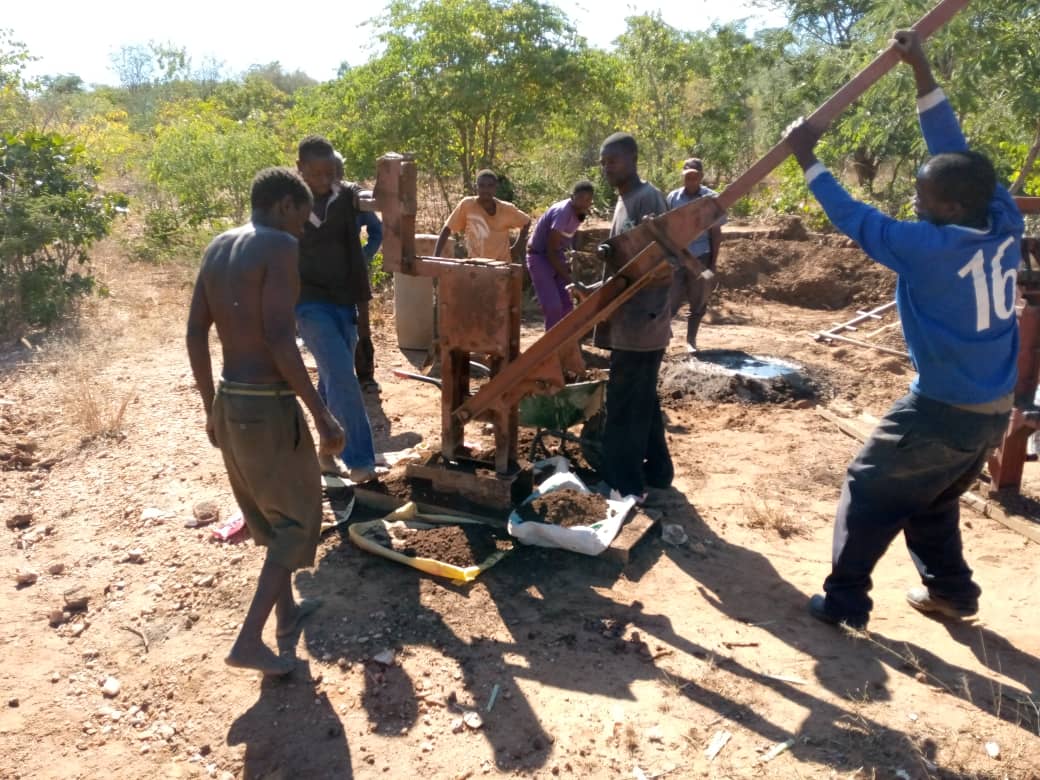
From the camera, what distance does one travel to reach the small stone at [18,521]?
15.6 ft

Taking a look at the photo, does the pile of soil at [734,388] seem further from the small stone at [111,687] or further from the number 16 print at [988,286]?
the small stone at [111,687]

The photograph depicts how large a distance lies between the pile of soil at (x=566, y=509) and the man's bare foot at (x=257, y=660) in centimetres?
138

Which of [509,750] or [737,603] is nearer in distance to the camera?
[509,750]

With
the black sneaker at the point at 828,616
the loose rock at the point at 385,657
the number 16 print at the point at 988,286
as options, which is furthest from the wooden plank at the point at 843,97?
the loose rock at the point at 385,657

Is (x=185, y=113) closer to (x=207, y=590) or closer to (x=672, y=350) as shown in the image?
(x=672, y=350)

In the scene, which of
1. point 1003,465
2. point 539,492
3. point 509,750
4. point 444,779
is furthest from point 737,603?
point 1003,465

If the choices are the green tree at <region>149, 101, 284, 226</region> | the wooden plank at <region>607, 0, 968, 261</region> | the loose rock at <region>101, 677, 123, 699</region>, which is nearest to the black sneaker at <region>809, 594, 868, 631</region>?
the wooden plank at <region>607, 0, 968, 261</region>

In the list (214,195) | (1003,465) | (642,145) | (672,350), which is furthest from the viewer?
(642,145)

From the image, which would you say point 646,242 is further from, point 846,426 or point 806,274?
point 806,274

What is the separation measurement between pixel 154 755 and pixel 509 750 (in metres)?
1.24

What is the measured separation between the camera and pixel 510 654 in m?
3.45

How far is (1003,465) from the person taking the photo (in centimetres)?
487

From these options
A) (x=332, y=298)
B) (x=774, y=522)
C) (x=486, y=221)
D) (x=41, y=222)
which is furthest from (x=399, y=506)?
(x=41, y=222)

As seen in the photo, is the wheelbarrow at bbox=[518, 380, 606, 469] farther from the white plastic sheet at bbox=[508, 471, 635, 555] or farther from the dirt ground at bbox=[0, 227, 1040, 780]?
the white plastic sheet at bbox=[508, 471, 635, 555]
